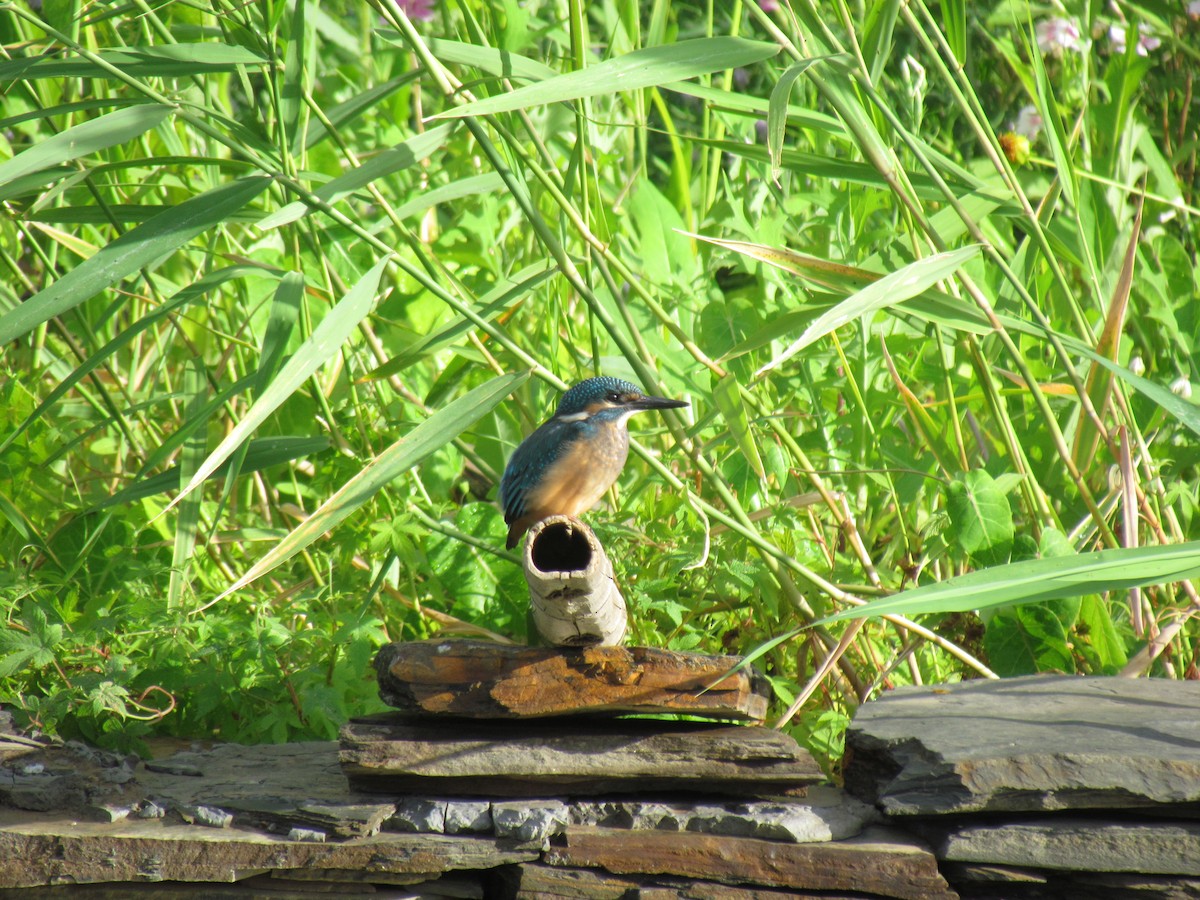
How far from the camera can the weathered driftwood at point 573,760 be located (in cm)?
221

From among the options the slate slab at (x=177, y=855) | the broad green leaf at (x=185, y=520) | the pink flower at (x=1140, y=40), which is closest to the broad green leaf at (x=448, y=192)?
the broad green leaf at (x=185, y=520)

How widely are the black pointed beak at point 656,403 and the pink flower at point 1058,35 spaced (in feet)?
6.58

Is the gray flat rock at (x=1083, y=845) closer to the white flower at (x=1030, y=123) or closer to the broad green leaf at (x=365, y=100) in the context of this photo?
the broad green leaf at (x=365, y=100)

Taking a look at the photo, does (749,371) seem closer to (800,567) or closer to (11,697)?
(800,567)

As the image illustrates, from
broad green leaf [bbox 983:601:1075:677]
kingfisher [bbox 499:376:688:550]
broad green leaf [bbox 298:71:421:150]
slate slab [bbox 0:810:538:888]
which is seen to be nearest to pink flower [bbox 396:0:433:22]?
broad green leaf [bbox 298:71:421:150]

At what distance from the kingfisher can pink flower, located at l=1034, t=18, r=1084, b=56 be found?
2055mm

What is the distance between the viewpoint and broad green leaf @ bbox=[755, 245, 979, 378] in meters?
1.80

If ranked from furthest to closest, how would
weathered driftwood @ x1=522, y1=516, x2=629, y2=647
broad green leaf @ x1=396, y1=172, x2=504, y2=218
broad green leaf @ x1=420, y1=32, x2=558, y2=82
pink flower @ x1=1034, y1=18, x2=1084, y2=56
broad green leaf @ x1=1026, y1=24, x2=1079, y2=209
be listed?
1. pink flower @ x1=1034, y1=18, x2=1084, y2=56
2. broad green leaf @ x1=396, y1=172, x2=504, y2=218
3. broad green leaf @ x1=1026, y1=24, x2=1079, y2=209
4. broad green leaf @ x1=420, y1=32, x2=558, y2=82
5. weathered driftwood @ x1=522, y1=516, x2=629, y2=647

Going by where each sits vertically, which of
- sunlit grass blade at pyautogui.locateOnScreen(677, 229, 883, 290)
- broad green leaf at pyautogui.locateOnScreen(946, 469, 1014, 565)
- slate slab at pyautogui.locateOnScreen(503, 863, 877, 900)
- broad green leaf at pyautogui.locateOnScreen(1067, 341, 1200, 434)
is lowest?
slate slab at pyautogui.locateOnScreen(503, 863, 877, 900)

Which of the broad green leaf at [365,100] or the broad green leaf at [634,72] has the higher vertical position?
the broad green leaf at [634,72]

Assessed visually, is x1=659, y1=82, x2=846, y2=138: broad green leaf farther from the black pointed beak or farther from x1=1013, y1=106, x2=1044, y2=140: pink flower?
x1=1013, y1=106, x2=1044, y2=140: pink flower

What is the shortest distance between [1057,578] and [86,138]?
1897 millimetres

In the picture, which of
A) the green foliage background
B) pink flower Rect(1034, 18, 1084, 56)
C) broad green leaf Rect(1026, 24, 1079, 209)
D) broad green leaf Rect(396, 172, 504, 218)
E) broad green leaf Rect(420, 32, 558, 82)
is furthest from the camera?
pink flower Rect(1034, 18, 1084, 56)

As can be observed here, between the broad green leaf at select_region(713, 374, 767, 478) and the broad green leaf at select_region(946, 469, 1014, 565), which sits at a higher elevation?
the broad green leaf at select_region(713, 374, 767, 478)
